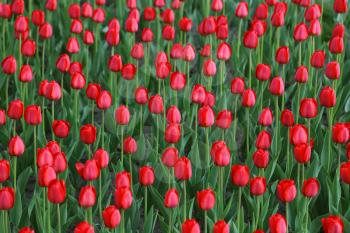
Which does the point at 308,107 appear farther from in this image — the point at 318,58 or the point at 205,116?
the point at 318,58

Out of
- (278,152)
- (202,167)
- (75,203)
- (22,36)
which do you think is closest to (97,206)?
(75,203)

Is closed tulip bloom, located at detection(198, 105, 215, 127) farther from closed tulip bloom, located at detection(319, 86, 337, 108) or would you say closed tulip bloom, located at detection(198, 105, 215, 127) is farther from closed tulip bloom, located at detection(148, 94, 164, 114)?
closed tulip bloom, located at detection(319, 86, 337, 108)

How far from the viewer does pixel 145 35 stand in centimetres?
456

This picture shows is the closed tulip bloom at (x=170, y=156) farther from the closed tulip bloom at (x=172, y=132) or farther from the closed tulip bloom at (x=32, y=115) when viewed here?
the closed tulip bloom at (x=32, y=115)

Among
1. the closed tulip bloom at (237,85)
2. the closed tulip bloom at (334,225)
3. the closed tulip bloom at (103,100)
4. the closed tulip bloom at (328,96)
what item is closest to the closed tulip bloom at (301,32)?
the closed tulip bloom at (237,85)

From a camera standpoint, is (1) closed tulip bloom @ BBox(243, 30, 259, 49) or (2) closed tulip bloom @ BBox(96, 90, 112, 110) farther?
(1) closed tulip bloom @ BBox(243, 30, 259, 49)

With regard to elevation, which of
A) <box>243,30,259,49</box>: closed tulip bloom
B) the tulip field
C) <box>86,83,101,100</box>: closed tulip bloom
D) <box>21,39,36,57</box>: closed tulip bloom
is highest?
<box>243,30,259,49</box>: closed tulip bloom

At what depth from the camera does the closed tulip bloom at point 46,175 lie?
3.18 meters

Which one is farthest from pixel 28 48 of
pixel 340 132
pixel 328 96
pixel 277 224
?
pixel 277 224

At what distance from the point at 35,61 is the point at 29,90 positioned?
365 mm

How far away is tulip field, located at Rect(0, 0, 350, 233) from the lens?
11.0 feet

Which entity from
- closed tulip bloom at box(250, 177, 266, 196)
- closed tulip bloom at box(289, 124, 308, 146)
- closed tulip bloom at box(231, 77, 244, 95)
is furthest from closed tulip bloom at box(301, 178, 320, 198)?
closed tulip bloom at box(231, 77, 244, 95)

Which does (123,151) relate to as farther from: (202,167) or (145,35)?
(145,35)

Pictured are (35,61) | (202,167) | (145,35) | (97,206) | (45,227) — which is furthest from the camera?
(35,61)
